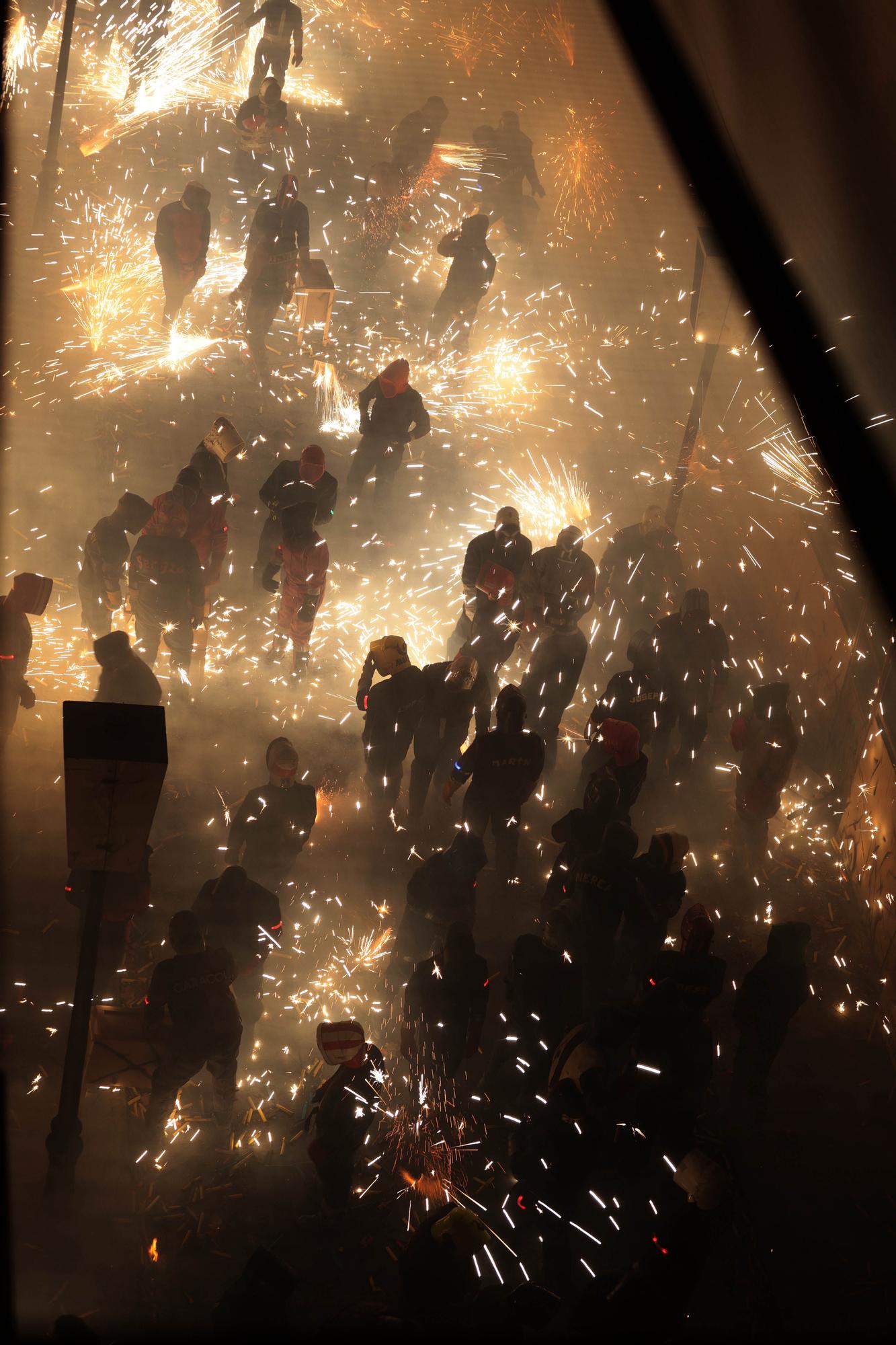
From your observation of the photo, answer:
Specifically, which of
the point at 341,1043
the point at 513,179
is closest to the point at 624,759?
the point at 341,1043

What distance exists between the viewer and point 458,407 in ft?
42.2

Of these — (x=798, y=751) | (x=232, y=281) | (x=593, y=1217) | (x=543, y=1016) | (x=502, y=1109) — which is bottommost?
(x=593, y=1217)

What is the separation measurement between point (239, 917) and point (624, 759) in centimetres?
295

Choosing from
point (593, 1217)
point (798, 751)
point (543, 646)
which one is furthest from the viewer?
point (798, 751)

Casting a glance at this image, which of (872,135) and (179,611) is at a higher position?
(872,135)

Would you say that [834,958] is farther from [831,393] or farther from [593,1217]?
[831,393]

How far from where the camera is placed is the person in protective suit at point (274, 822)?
670cm

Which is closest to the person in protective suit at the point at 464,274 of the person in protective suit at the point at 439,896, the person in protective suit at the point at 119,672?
the person in protective suit at the point at 119,672

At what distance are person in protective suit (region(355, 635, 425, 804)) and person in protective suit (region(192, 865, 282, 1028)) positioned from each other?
194cm

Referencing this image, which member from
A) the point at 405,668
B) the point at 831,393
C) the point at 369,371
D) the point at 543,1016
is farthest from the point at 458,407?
the point at 831,393

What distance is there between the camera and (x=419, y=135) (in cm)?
1492

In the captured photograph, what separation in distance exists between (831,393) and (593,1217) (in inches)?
172

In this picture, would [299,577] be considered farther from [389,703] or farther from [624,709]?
[624,709]

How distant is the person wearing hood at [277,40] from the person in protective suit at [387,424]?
6758mm
